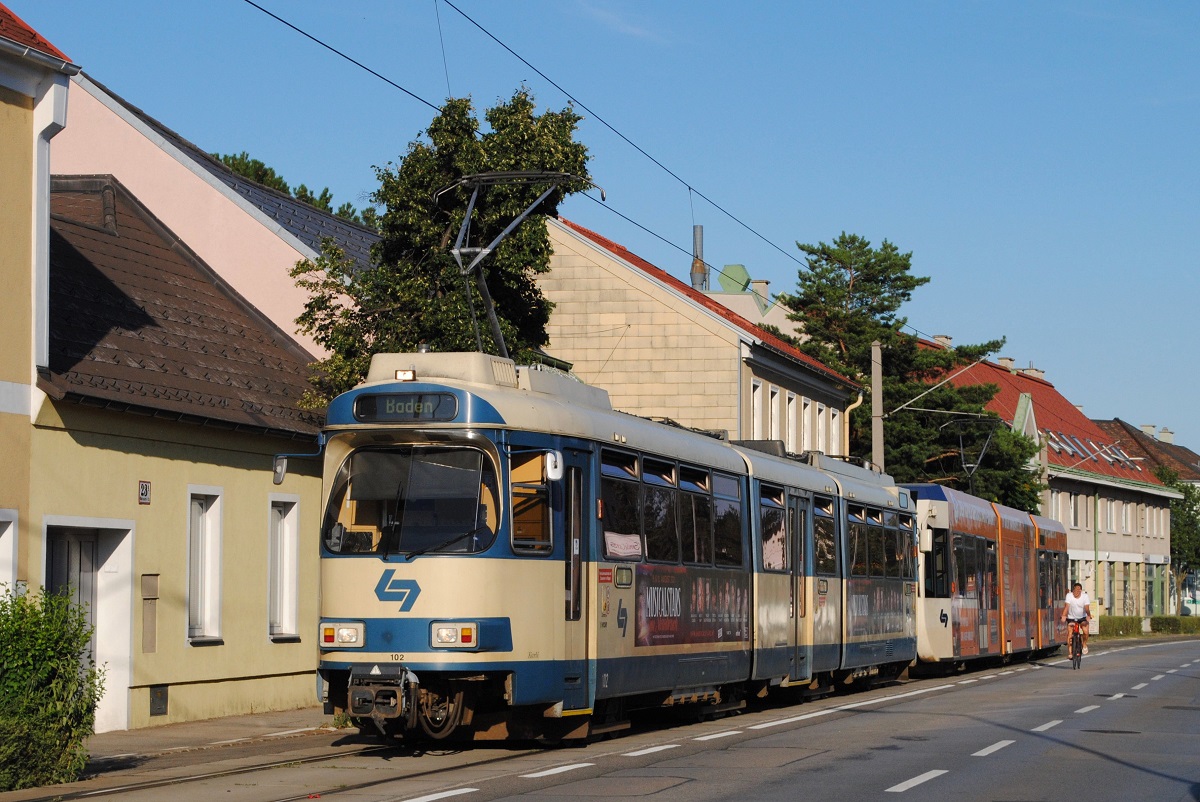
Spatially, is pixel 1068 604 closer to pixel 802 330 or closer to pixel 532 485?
pixel 532 485

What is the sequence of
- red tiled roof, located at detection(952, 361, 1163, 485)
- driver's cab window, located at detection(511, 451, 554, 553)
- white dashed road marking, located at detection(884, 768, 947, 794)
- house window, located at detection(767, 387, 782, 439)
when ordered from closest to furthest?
white dashed road marking, located at detection(884, 768, 947, 794)
driver's cab window, located at detection(511, 451, 554, 553)
house window, located at detection(767, 387, 782, 439)
red tiled roof, located at detection(952, 361, 1163, 485)

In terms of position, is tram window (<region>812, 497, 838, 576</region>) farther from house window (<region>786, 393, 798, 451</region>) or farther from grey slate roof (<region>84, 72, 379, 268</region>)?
house window (<region>786, 393, 798, 451</region>)

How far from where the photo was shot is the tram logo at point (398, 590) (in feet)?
45.8

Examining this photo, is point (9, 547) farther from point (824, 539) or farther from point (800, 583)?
point (824, 539)

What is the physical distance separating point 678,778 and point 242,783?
3.32m

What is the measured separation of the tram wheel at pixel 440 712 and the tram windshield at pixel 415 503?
1212 millimetres

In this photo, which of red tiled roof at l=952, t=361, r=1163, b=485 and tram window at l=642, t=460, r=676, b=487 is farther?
red tiled roof at l=952, t=361, r=1163, b=485

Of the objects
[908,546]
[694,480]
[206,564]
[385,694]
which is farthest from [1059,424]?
[385,694]

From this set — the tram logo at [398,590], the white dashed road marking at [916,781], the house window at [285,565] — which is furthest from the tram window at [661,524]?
the house window at [285,565]

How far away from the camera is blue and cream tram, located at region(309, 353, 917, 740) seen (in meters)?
14.0

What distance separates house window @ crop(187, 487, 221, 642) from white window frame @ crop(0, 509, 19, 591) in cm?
368

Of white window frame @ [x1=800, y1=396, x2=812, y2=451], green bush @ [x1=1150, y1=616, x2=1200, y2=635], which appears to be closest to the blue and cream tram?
white window frame @ [x1=800, y1=396, x2=812, y2=451]

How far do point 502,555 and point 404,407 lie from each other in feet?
5.10

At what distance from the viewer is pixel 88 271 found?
20.7 m
